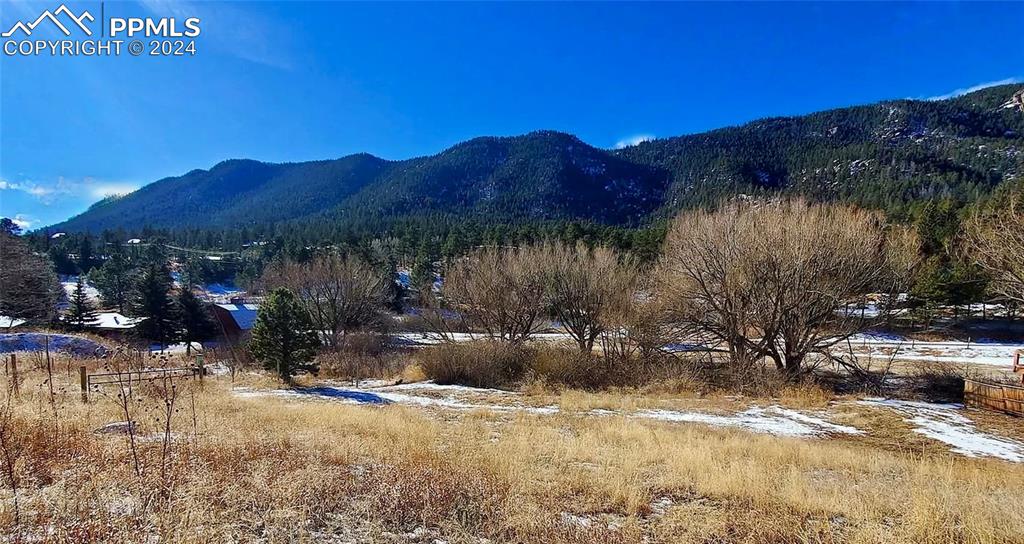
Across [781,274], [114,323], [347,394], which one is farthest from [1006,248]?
[114,323]

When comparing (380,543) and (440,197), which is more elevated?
(440,197)

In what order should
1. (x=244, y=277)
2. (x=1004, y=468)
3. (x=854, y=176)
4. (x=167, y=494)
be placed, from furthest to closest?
(x=854, y=176), (x=244, y=277), (x=1004, y=468), (x=167, y=494)

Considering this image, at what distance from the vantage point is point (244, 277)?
79125mm

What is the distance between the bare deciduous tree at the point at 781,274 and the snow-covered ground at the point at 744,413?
373cm

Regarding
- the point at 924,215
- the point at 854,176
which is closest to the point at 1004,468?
the point at 924,215

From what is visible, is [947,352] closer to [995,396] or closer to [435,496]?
[995,396]

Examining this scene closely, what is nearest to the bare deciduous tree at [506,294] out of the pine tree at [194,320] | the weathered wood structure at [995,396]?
the weathered wood structure at [995,396]

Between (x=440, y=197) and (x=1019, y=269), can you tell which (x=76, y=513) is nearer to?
(x=1019, y=269)

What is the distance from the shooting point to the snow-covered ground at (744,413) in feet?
37.2

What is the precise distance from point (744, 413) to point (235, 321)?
164 feet

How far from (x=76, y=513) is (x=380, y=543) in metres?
2.82

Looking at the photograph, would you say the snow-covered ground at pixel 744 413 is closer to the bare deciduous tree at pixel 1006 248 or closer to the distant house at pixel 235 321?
the bare deciduous tree at pixel 1006 248

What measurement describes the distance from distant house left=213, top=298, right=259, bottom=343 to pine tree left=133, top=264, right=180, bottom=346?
12.0 ft

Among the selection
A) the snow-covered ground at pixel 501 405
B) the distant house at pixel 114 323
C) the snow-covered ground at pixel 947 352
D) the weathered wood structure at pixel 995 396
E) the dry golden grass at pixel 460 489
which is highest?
the dry golden grass at pixel 460 489
